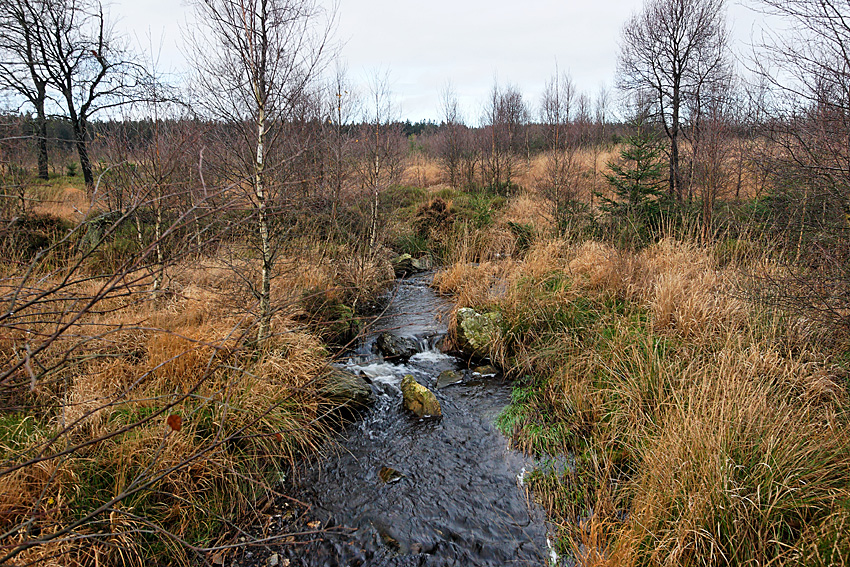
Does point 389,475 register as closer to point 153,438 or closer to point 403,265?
point 153,438

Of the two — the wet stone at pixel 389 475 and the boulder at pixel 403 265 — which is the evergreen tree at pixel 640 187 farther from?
the wet stone at pixel 389 475

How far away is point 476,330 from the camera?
5.55 m

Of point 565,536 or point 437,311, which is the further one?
point 437,311

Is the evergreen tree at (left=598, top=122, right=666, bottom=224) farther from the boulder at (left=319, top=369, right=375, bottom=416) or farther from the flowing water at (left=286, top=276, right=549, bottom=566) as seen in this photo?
the boulder at (left=319, top=369, right=375, bottom=416)

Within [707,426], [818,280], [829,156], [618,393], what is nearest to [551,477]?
[618,393]

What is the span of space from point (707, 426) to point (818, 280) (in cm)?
192

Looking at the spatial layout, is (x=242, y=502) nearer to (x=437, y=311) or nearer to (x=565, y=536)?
(x=565, y=536)

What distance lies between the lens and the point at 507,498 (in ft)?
10.4

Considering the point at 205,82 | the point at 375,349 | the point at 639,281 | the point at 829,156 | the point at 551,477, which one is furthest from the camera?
the point at 375,349

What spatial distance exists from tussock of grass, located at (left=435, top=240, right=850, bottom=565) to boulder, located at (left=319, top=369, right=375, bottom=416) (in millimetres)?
1421

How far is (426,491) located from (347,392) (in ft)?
4.51

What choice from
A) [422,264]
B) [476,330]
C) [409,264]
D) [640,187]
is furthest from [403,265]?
[640,187]

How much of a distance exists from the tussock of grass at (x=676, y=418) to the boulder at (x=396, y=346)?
1.14 m

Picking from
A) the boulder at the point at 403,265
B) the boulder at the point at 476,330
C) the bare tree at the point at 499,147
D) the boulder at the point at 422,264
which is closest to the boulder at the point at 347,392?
the boulder at the point at 476,330
